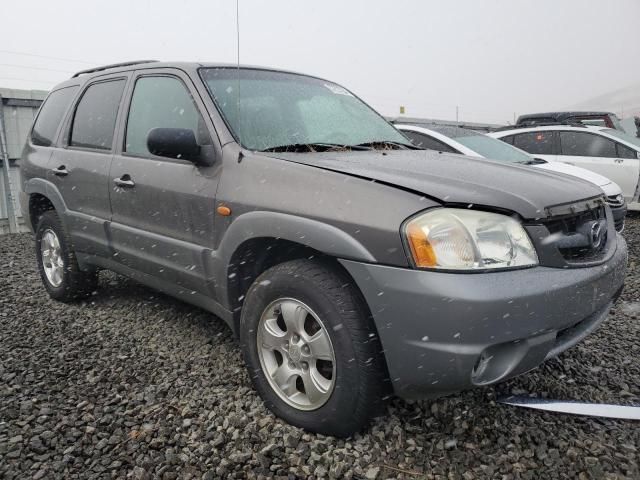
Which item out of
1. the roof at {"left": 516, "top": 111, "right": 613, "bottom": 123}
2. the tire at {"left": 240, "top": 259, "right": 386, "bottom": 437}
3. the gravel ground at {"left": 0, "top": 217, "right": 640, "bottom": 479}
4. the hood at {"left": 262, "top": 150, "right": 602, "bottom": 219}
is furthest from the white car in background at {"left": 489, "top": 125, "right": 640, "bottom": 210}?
the tire at {"left": 240, "top": 259, "right": 386, "bottom": 437}

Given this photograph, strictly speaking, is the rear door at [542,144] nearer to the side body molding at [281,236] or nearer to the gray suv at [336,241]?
the gray suv at [336,241]

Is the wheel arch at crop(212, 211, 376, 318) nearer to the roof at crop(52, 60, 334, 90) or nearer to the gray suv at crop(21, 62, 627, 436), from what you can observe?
the gray suv at crop(21, 62, 627, 436)

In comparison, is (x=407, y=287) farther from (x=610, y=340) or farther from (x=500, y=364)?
(x=610, y=340)

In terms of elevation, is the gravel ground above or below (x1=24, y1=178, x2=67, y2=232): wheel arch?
below

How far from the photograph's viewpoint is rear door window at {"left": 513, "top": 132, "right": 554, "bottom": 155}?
26.8 feet

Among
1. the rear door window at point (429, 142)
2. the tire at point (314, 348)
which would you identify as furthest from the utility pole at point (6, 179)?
the tire at point (314, 348)

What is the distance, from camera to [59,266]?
4082 mm

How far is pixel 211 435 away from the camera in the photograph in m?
2.27

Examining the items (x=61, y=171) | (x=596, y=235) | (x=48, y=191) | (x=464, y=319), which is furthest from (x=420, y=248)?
(x=48, y=191)

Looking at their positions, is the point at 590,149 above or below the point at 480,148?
below

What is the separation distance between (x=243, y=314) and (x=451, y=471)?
44.1 inches

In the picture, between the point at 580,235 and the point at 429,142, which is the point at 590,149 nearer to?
the point at 429,142

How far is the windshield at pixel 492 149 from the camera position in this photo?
19.7 feet

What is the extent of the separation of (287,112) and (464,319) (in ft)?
5.45
